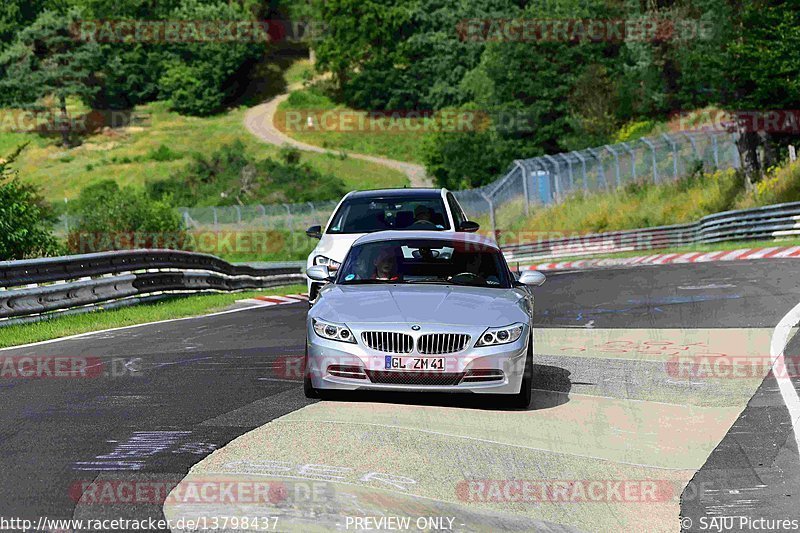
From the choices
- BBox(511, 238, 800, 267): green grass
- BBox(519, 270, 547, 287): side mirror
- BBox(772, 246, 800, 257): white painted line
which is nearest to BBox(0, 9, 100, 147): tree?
BBox(511, 238, 800, 267): green grass

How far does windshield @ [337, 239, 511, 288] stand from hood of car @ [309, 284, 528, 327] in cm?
23

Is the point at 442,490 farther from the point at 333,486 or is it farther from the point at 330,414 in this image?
the point at 330,414

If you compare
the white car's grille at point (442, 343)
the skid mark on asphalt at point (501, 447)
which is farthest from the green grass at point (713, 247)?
the white car's grille at point (442, 343)

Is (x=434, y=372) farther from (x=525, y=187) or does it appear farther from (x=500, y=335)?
(x=525, y=187)

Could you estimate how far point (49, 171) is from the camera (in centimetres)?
11588

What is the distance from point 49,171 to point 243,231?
62.9m

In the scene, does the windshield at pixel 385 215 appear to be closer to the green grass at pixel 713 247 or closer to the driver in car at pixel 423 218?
the driver in car at pixel 423 218

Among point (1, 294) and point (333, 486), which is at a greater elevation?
point (333, 486)

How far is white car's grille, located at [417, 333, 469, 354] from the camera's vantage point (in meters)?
9.51

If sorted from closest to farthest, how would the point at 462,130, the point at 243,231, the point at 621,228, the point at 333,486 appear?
1. the point at 333,486
2. the point at 621,228
3. the point at 243,231
4. the point at 462,130

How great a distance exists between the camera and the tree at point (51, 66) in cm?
12669

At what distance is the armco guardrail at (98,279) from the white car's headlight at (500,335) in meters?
9.88

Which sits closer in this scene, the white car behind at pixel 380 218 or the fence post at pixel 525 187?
the white car behind at pixel 380 218

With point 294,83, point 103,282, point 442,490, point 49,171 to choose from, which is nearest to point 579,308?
point 103,282
